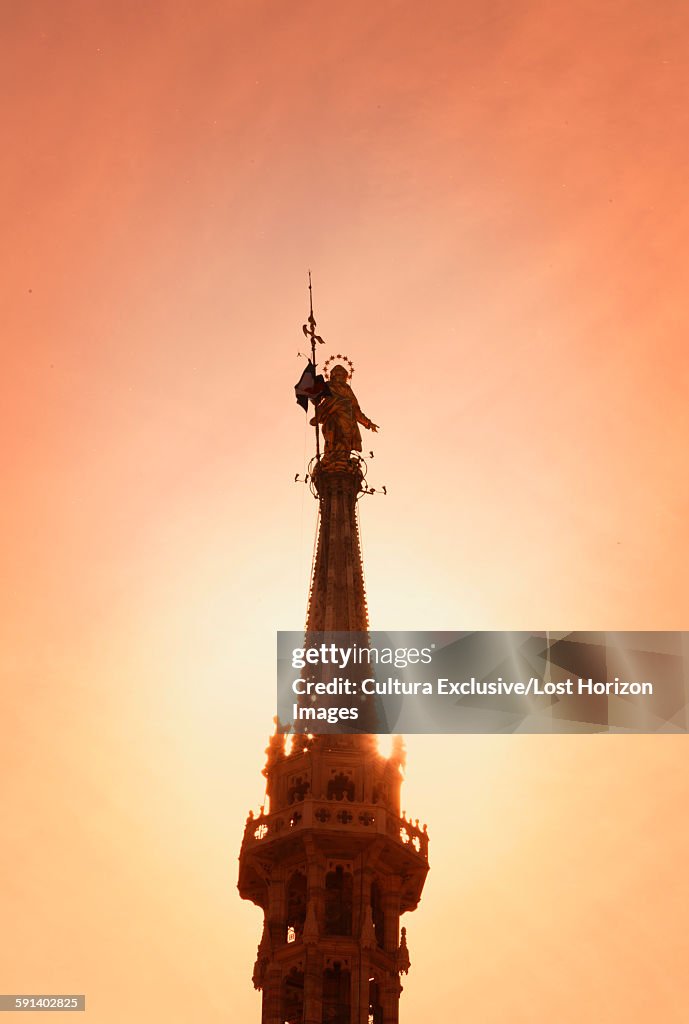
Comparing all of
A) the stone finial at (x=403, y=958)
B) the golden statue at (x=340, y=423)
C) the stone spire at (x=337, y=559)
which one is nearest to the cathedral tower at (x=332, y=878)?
the stone finial at (x=403, y=958)

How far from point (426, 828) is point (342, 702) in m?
10.2

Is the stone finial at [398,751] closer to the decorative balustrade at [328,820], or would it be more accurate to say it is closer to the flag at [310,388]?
the decorative balustrade at [328,820]

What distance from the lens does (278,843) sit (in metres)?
87.7

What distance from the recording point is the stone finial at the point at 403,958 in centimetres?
8644

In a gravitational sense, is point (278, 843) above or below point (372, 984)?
above

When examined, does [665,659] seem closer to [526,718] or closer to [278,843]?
[526,718]

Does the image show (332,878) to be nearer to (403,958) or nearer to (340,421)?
(403,958)

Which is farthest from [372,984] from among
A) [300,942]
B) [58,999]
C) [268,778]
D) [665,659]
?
[665,659]

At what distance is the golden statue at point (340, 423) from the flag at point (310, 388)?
731 mm

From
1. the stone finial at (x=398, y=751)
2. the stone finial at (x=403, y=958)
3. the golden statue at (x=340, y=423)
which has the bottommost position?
the stone finial at (x=403, y=958)

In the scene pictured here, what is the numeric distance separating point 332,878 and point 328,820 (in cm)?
375

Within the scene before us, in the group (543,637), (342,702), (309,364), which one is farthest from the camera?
(309,364)

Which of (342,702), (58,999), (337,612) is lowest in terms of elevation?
(58,999)

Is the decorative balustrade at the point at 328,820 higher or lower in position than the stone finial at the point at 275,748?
lower
